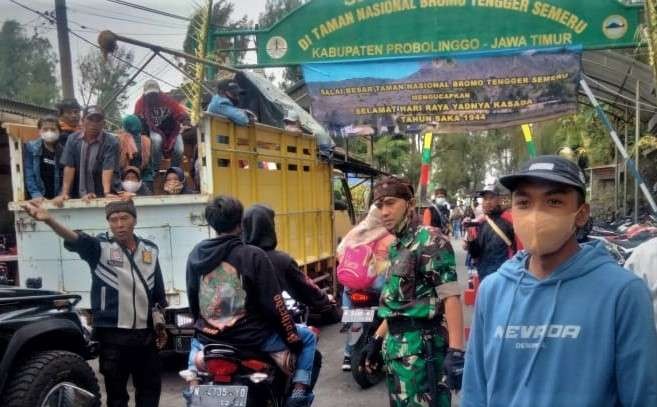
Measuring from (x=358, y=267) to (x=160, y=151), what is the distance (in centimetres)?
316

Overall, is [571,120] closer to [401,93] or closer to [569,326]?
[401,93]

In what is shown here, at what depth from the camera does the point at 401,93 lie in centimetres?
1037

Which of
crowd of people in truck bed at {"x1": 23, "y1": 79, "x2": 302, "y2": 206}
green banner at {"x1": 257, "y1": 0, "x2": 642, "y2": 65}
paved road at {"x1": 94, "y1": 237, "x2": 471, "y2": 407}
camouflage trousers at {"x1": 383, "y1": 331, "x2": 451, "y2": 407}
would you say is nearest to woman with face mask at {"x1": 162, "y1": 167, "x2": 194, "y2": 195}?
crowd of people in truck bed at {"x1": 23, "y1": 79, "x2": 302, "y2": 206}

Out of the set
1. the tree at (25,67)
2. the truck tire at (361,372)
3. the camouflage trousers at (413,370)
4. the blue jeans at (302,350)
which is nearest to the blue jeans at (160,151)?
the truck tire at (361,372)

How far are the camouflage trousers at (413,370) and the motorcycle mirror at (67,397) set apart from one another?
81.3 inches

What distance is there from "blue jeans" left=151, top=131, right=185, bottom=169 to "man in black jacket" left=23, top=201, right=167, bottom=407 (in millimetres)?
3191

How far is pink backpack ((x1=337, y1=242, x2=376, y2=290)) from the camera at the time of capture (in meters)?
5.58

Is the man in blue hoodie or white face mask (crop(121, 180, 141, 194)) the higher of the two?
white face mask (crop(121, 180, 141, 194))

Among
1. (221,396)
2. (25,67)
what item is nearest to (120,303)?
(221,396)

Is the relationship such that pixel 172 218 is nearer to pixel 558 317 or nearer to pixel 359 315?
pixel 359 315

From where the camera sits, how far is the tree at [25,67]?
34281 mm

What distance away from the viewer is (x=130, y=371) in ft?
14.6

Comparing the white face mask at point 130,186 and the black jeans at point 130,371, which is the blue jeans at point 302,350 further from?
the white face mask at point 130,186

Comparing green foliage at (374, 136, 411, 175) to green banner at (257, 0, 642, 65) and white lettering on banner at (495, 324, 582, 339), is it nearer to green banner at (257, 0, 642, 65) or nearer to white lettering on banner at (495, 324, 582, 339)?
green banner at (257, 0, 642, 65)
